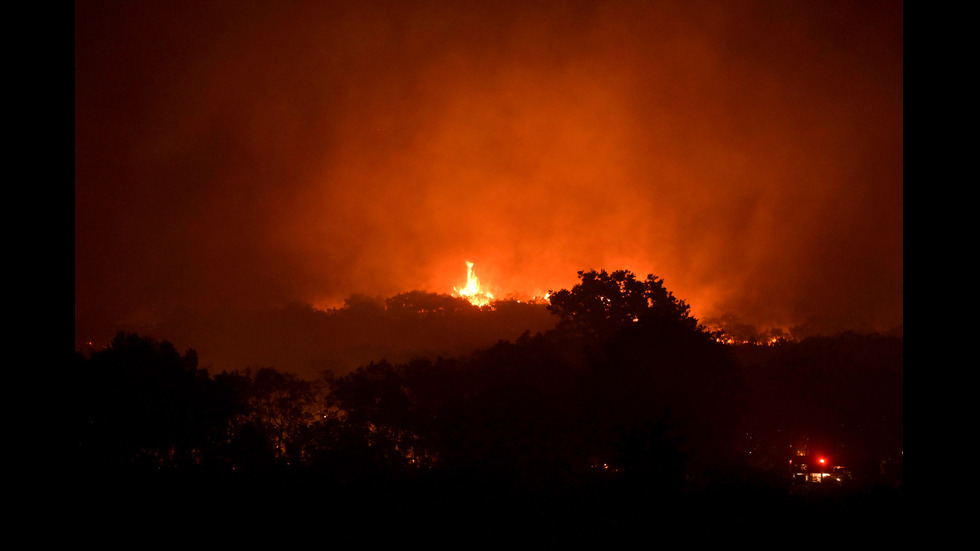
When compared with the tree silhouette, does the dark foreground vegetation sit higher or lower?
lower

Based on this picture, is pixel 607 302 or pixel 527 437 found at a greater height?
pixel 607 302

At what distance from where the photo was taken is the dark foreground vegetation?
19156 millimetres

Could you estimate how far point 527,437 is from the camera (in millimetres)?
27953

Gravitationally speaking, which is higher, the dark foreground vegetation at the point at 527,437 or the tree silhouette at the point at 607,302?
the tree silhouette at the point at 607,302

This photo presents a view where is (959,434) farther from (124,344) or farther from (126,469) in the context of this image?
(124,344)

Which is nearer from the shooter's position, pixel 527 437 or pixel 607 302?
pixel 527 437

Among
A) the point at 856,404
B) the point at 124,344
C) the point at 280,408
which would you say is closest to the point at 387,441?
the point at 280,408

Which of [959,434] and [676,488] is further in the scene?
[676,488]

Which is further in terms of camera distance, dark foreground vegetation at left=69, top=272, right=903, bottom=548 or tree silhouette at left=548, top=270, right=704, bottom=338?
tree silhouette at left=548, top=270, right=704, bottom=338

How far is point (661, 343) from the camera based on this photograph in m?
35.3

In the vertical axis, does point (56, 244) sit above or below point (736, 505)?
above

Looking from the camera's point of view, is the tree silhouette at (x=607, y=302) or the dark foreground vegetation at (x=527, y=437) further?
the tree silhouette at (x=607, y=302)

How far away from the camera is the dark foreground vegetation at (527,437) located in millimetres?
19156

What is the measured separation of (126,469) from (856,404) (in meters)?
41.4
